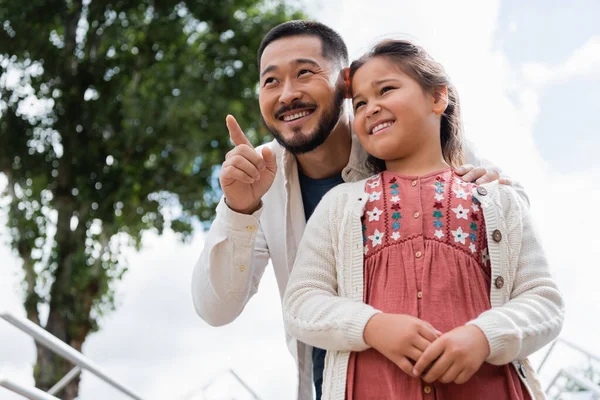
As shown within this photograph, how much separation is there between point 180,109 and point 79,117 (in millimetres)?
1604

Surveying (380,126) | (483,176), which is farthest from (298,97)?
(483,176)

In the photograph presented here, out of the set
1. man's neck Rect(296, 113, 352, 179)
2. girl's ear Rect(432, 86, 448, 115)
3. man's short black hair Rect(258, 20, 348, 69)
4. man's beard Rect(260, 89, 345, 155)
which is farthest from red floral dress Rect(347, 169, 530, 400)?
man's short black hair Rect(258, 20, 348, 69)

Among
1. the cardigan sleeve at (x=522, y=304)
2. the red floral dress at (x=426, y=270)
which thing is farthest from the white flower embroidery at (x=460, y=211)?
the cardigan sleeve at (x=522, y=304)

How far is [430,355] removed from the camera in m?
1.59

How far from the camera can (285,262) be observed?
2678 millimetres

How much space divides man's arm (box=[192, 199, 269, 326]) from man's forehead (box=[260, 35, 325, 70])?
601mm

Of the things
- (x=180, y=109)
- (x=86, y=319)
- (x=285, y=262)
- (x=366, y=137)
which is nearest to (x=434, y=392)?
(x=366, y=137)

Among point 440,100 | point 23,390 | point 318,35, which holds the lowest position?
point 23,390

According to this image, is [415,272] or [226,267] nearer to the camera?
[415,272]

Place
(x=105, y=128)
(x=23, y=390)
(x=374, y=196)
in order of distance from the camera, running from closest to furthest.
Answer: (x=374, y=196)
(x=23, y=390)
(x=105, y=128)

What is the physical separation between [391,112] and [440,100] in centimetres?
20

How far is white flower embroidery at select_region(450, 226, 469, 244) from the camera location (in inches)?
71.8

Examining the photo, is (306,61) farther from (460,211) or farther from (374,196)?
(460,211)

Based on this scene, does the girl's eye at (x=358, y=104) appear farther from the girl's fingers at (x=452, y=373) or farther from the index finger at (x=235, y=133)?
the girl's fingers at (x=452, y=373)
